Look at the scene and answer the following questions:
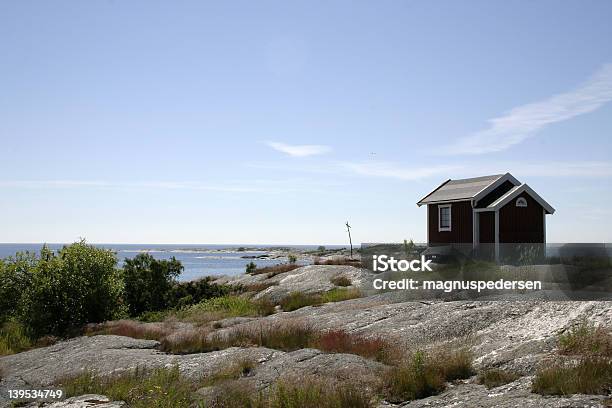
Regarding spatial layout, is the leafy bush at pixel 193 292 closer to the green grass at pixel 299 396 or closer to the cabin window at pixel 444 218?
the cabin window at pixel 444 218

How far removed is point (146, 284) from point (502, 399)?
23.2m

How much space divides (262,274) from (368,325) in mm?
23278

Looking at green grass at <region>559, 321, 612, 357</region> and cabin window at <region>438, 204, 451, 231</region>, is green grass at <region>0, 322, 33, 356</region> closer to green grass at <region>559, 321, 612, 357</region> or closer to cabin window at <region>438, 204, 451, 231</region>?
green grass at <region>559, 321, 612, 357</region>

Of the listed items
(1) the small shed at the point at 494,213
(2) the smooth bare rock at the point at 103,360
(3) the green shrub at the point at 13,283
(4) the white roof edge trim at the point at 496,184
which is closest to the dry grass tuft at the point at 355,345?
(2) the smooth bare rock at the point at 103,360

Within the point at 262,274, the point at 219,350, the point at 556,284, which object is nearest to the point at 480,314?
the point at 556,284

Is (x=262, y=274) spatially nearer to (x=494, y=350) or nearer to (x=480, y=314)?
(x=480, y=314)

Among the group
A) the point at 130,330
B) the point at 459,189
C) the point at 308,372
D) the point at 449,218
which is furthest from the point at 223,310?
the point at 459,189

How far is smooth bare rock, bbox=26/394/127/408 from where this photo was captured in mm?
10727

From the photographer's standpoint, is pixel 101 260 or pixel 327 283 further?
pixel 327 283

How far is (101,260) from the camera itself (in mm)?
23359

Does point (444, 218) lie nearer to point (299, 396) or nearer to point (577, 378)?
point (577, 378)

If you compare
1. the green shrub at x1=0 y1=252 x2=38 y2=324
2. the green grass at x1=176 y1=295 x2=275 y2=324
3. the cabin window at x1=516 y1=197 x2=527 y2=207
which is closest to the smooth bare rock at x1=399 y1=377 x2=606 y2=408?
the green grass at x1=176 y1=295 x2=275 y2=324

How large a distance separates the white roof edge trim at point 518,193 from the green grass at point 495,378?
23406mm

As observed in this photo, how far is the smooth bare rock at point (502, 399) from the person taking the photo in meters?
7.82
